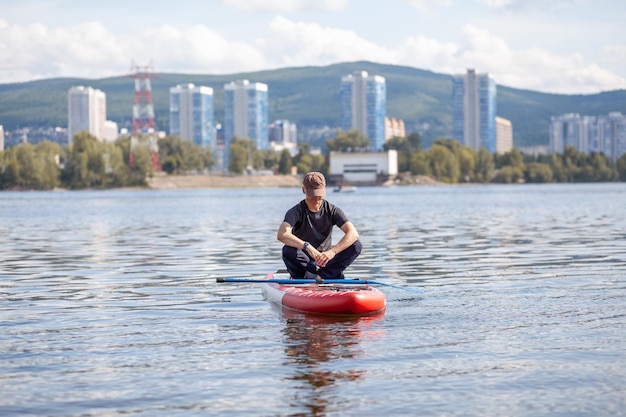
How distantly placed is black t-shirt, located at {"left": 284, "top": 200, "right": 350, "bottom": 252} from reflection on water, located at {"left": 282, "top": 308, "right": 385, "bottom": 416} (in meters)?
1.30

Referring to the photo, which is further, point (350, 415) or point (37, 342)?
point (37, 342)

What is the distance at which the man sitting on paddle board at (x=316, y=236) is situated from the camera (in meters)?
18.2

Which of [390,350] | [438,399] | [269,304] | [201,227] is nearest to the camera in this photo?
[438,399]

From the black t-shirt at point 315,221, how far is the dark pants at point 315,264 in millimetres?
350

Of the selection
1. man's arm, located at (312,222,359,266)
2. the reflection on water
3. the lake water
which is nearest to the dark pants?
man's arm, located at (312,222,359,266)

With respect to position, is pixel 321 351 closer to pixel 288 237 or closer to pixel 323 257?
pixel 323 257

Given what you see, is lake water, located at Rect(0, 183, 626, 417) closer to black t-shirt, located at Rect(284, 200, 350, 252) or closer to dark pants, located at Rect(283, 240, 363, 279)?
dark pants, located at Rect(283, 240, 363, 279)

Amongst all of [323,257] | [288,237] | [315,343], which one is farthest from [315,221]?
[315,343]

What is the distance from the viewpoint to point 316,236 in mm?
18594

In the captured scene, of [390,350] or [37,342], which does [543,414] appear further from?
[37,342]

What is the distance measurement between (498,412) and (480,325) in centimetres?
580

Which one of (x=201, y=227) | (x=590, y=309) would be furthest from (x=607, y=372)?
(x=201, y=227)

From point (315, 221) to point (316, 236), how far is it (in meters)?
0.27

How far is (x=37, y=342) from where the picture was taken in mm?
15500
